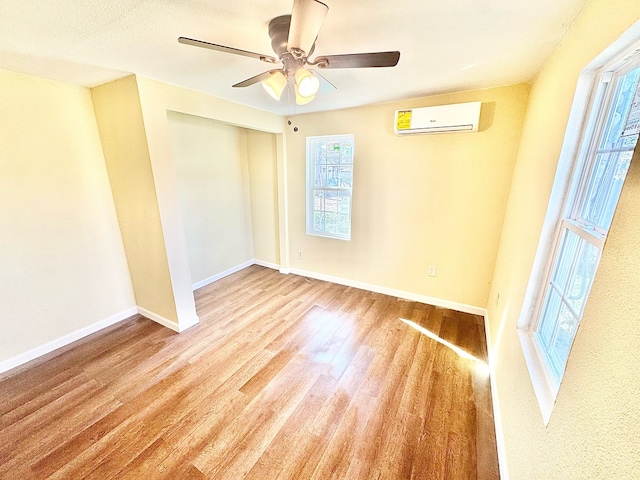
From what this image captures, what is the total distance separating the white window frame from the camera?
943 mm

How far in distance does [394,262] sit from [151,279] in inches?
105

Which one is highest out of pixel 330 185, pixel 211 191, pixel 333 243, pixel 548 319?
pixel 330 185

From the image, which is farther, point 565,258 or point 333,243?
point 333,243

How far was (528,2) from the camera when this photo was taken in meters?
1.11

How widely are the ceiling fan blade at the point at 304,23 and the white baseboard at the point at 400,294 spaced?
2.68 m

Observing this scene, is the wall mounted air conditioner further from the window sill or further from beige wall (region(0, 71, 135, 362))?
beige wall (region(0, 71, 135, 362))

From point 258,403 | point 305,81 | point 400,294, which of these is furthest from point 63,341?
point 400,294

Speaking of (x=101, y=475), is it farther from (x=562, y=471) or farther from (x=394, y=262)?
(x=394, y=262)

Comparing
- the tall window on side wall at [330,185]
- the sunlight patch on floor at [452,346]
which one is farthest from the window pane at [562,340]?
the tall window on side wall at [330,185]

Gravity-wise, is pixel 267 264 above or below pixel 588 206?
below

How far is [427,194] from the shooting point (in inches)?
106

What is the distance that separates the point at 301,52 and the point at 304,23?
0.62 ft

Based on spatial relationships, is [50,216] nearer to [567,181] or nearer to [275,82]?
[275,82]

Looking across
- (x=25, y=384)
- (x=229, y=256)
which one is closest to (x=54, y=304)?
(x=25, y=384)
